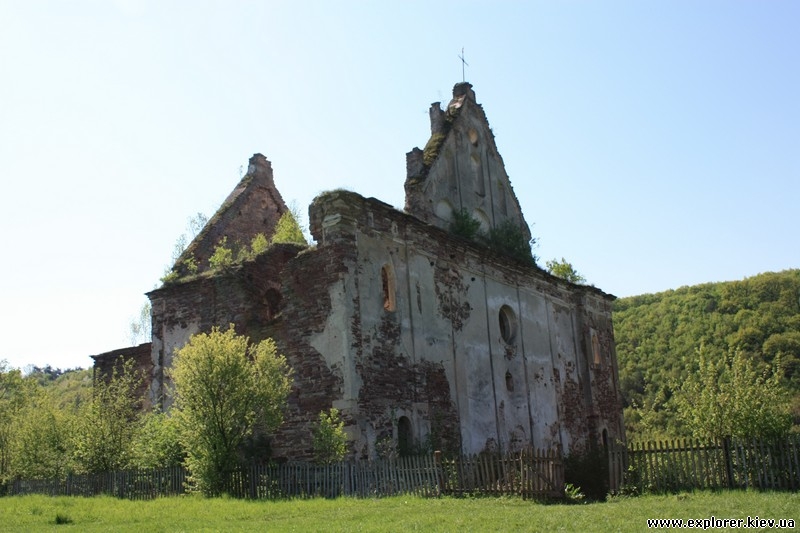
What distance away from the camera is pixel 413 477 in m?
15.8

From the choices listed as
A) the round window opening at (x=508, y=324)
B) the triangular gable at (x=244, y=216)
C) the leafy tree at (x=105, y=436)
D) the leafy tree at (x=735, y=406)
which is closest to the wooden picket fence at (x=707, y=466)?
the leafy tree at (x=735, y=406)

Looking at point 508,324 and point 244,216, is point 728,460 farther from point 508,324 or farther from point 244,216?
point 244,216

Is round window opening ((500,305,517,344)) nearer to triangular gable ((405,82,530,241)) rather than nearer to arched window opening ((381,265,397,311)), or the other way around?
triangular gable ((405,82,530,241))

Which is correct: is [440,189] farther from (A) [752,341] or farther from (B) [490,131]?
(A) [752,341]

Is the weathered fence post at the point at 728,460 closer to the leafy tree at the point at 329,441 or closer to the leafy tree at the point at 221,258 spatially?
the leafy tree at the point at 329,441

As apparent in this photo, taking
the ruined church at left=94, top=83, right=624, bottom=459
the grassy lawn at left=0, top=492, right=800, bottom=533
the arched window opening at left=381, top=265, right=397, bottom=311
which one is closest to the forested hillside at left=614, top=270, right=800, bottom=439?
the ruined church at left=94, top=83, right=624, bottom=459

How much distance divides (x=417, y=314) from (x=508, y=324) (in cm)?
564

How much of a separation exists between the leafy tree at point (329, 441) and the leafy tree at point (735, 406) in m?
8.92

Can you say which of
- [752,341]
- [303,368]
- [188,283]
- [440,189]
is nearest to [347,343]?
[303,368]

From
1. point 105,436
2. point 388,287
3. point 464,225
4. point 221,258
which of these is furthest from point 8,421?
point 464,225

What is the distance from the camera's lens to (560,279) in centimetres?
2888

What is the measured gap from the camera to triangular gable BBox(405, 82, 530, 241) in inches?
976

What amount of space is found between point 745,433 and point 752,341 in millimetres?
35248

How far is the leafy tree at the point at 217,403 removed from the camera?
17031 mm
